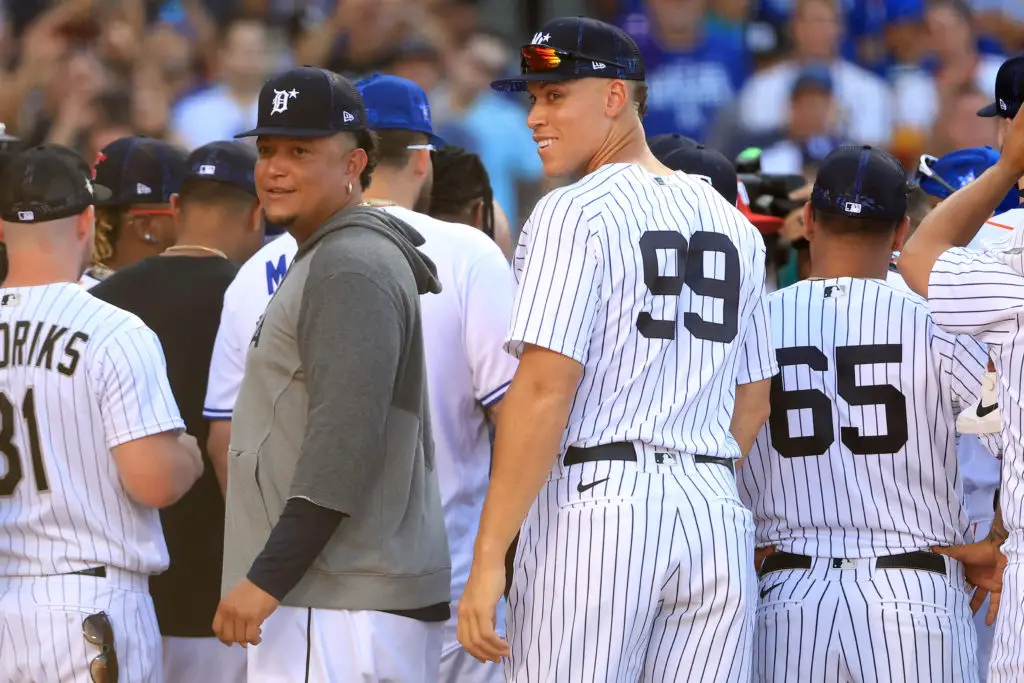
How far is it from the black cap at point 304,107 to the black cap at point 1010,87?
161 cm

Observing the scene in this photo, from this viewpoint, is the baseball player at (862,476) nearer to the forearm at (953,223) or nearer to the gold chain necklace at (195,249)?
the forearm at (953,223)

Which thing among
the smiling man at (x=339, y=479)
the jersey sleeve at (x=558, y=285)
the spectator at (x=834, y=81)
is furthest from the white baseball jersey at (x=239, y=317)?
the spectator at (x=834, y=81)

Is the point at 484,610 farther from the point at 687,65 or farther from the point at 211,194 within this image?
the point at 687,65

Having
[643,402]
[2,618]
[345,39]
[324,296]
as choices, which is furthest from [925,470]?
[345,39]

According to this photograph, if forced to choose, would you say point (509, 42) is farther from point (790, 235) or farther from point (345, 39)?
point (790, 235)

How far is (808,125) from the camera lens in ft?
30.6

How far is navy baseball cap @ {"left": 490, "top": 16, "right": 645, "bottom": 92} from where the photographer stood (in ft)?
11.6

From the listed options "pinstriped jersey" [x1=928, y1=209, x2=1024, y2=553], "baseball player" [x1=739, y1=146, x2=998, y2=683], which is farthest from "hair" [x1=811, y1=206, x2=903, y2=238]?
"pinstriped jersey" [x1=928, y1=209, x2=1024, y2=553]

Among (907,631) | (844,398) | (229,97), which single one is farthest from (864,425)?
(229,97)

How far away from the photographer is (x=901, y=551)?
3947 millimetres

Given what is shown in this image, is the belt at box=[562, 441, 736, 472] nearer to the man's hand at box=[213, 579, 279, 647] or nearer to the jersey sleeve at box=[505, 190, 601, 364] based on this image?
the jersey sleeve at box=[505, 190, 601, 364]

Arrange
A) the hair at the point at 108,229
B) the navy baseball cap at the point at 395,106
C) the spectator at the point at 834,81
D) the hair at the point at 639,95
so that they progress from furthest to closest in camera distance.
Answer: the spectator at the point at 834,81 → the hair at the point at 108,229 → the navy baseball cap at the point at 395,106 → the hair at the point at 639,95

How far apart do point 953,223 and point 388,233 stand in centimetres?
136

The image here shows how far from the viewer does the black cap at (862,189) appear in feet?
13.5
